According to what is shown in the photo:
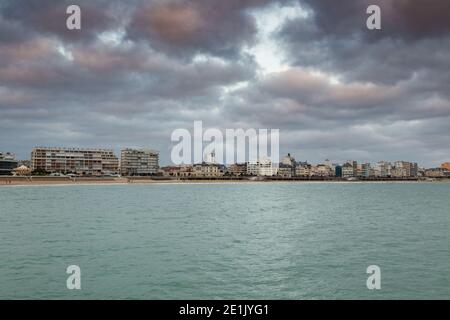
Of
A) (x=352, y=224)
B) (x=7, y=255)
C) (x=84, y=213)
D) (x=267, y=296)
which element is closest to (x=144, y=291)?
(x=267, y=296)

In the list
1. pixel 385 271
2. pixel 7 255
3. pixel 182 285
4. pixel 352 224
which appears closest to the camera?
pixel 182 285

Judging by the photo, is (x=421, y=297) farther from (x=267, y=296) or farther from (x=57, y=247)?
(x=57, y=247)

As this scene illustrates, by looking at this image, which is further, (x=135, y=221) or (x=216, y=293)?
(x=135, y=221)

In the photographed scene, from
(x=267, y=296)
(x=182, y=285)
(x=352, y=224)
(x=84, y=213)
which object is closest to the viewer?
(x=267, y=296)

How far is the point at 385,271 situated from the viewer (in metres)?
26.1

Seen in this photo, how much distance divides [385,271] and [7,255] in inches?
937

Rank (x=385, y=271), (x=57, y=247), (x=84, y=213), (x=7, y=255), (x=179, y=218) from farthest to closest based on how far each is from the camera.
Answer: (x=84, y=213)
(x=179, y=218)
(x=57, y=247)
(x=7, y=255)
(x=385, y=271)

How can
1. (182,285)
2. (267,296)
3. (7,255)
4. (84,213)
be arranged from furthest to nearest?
(84,213)
(7,255)
(182,285)
(267,296)

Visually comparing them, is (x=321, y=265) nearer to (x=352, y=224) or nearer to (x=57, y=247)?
(x=57, y=247)

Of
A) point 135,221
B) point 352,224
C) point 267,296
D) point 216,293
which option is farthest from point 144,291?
point 352,224

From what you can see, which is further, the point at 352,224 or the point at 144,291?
the point at 352,224

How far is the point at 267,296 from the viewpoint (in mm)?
20875
